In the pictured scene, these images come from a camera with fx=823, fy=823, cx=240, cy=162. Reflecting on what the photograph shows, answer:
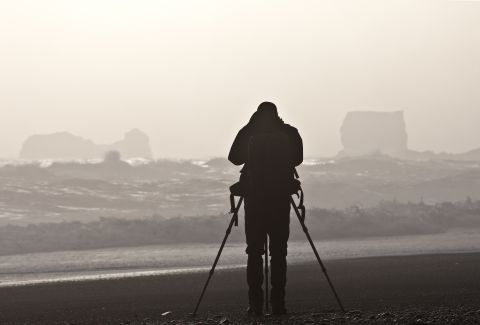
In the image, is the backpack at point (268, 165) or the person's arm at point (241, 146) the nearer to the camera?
the backpack at point (268, 165)

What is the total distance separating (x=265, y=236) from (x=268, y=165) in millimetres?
667

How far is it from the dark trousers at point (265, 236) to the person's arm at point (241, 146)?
1.45ft

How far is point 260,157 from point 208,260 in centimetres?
847

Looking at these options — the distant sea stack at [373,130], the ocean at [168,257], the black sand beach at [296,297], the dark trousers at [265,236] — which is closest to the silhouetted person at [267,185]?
the dark trousers at [265,236]

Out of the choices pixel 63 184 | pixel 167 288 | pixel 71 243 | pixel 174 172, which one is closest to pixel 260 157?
pixel 167 288

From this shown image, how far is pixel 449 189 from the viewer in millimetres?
43438

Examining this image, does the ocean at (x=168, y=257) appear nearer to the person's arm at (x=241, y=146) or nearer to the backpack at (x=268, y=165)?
the person's arm at (x=241, y=146)

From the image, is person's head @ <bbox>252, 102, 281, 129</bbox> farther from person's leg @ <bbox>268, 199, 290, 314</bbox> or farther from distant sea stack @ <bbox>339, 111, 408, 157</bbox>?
distant sea stack @ <bbox>339, 111, 408, 157</bbox>

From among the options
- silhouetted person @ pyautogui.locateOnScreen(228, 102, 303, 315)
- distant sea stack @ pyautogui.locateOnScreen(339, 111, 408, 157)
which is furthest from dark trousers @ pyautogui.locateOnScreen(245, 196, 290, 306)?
distant sea stack @ pyautogui.locateOnScreen(339, 111, 408, 157)

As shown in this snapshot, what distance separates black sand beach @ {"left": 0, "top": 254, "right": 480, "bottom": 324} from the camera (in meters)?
7.39

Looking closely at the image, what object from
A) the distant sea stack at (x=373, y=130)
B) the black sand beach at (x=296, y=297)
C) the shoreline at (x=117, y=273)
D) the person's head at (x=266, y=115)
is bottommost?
the black sand beach at (x=296, y=297)

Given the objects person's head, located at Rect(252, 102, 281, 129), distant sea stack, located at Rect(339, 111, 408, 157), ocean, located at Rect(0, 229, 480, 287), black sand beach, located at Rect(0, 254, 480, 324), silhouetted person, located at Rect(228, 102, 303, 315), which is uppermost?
distant sea stack, located at Rect(339, 111, 408, 157)

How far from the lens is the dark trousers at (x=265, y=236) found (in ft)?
24.8

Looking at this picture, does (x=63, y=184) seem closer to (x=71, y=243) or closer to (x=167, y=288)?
(x=71, y=243)
